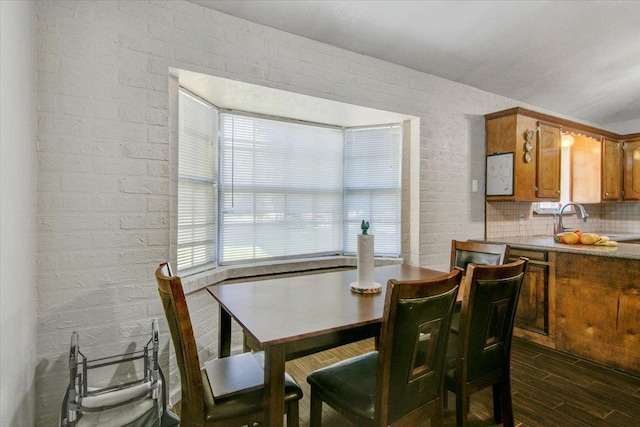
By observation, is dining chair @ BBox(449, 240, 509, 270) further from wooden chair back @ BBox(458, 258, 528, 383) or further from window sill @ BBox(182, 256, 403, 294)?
window sill @ BBox(182, 256, 403, 294)

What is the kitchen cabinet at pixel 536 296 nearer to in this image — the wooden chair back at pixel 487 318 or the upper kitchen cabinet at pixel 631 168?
the wooden chair back at pixel 487 318

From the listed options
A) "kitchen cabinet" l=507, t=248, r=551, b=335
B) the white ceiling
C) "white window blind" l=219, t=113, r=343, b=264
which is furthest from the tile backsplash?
"white window blind" l=219, t=113, r=343, b=264

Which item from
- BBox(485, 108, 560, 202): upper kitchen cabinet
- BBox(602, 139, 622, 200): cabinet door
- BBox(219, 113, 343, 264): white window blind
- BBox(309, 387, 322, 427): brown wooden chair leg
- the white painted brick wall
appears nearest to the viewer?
BBox(309, 387, 322, 427): brown wooden chair leg

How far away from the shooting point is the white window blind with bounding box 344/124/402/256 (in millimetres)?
3361

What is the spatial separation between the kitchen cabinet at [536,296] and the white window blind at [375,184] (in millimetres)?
1187

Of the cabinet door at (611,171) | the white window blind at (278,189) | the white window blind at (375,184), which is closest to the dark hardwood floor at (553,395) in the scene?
the white window blind at (278,189)

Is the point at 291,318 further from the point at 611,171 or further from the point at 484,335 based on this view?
the point at 611,171

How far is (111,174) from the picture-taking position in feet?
6.02

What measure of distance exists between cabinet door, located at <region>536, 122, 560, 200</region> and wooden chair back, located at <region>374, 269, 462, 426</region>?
9.38 ft

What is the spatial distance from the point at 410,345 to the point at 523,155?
2943 mm

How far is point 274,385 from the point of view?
1179 mm

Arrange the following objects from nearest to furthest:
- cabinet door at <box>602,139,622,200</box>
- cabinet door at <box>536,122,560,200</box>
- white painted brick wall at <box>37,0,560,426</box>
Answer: white painted brick wall at <box>37,0,560,426</box>
cabinet door at <box>536,122,560,200</box>
cabinet door at <box>602,139,622,200</box>

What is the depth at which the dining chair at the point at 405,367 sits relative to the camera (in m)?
1.16

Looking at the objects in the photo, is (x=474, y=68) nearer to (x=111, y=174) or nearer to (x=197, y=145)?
(x=197, y=145)
